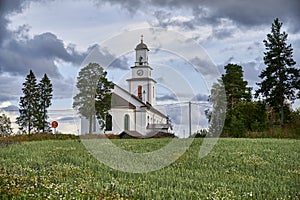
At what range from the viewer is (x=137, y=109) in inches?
2359

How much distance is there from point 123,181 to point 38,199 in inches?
106

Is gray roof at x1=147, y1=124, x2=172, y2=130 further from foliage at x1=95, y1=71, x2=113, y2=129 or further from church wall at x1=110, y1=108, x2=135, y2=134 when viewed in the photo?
foliage at x1=95, y1=71, x2=113, y2=129

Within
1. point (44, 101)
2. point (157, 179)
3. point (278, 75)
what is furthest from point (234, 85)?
point (157, 179)

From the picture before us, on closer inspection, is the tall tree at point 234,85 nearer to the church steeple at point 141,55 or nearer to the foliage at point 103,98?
the church steeple at point 141,55

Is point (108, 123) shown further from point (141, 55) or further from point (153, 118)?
point (141, 55)

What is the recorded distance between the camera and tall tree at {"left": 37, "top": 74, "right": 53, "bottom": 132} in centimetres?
5428

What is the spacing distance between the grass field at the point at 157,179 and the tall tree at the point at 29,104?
134ft

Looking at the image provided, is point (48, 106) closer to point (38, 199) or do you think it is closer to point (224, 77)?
point (224, 77)

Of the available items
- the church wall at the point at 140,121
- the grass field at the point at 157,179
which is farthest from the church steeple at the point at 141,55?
the grass field at the point at 157,179

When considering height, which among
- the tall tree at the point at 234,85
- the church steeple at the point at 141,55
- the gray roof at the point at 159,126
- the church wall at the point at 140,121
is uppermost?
the church steeple at the point at 141,55

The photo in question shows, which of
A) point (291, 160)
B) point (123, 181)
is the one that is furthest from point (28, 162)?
point (291, 160)

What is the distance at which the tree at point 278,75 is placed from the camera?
45.7 meters

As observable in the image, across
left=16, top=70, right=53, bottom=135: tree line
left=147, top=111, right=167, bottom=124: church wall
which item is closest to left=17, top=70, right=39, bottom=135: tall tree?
left=16, top=70, right=53, bottom=135: tree line

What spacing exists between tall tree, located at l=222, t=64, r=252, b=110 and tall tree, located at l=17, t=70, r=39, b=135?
88.5 ft
